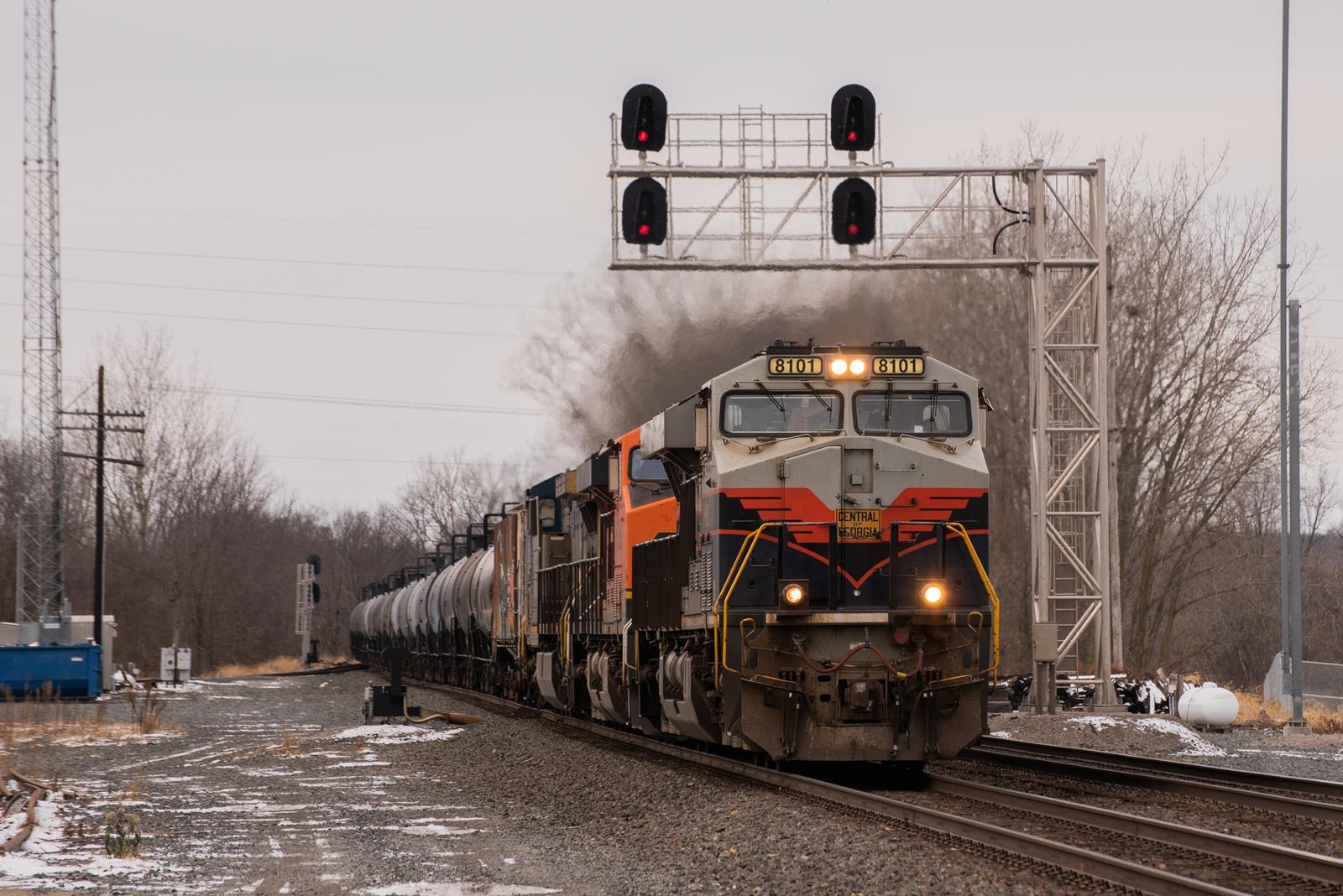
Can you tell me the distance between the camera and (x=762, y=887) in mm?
8344

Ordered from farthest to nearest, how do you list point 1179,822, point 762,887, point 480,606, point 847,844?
point 480,606 < point 1179,822 < point 847,844 < point 762,887

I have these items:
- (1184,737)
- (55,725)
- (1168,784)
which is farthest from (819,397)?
(55,725)

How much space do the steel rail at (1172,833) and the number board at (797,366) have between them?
3616 mm

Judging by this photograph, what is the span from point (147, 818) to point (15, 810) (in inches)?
39.0

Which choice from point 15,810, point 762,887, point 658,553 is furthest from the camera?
point 658,553

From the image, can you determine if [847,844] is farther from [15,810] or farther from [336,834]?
[15,810]

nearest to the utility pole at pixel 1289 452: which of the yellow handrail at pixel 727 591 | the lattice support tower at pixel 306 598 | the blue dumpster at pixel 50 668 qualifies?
the yellow handrail at pixel 727 591

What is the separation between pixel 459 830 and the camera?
11.3m

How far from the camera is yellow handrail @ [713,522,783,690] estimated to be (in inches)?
483

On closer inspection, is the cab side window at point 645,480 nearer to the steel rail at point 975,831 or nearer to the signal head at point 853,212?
the steel rail at point 975,831

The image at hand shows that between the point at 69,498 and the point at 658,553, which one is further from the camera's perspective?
the point at 69,498

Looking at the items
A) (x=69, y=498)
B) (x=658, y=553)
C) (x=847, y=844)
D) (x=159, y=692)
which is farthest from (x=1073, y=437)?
(x=69, y=498)

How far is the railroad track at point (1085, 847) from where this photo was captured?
307 inches

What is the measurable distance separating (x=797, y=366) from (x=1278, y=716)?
51.6 ft
